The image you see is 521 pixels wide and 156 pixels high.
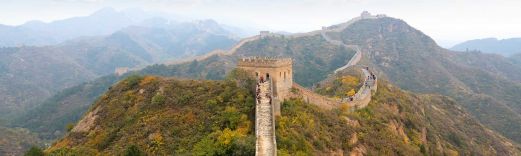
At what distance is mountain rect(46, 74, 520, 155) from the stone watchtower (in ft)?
4.07

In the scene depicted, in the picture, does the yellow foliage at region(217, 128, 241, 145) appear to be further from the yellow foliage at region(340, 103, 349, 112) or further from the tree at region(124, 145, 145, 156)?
the yellow foliage at region(340, 103, 349, 112)

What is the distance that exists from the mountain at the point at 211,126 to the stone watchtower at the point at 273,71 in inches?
48.9

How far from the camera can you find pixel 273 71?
4078cm

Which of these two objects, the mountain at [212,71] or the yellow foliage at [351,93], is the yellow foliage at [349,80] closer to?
the yellow foliage at [351,93]

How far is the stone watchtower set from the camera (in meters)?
40.8

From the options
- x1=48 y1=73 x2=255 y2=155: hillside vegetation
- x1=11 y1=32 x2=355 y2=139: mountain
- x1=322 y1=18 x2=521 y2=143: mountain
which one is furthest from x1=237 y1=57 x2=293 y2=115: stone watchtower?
x1=11 y1=32 x2=355 y2=139: mountain

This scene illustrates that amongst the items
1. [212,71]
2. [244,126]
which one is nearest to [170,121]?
[244,126]

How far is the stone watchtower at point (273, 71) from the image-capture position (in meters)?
40.8

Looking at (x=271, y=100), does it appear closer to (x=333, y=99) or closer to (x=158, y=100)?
(x=158, y=100)

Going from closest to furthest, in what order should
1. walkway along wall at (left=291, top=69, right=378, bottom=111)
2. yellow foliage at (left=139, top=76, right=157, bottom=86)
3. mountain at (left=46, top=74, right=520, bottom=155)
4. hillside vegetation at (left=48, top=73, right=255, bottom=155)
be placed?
hillside vegetation at (left=48, top=73, right=255, bottom=155)
mountain at (left=46, top=74, right=520, bottom=155)
walkway along wall at (left=291, top=69, right=378, bottom=111)
yellow foliage at (left=139, top=76, right=157, bottom=86)

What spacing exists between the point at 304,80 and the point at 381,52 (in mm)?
51165

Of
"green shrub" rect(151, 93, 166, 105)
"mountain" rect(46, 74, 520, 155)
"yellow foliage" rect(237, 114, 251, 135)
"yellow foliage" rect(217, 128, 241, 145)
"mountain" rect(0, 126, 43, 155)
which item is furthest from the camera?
"mountain" rect(0, 126, 43, 155)

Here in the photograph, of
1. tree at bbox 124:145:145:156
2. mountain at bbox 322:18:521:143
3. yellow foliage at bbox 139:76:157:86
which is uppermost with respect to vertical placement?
yellow foliage at bbox 139:76:157:86

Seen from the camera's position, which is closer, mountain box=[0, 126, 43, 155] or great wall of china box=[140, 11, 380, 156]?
great wall of china box=[140, 11, 380, 156]
